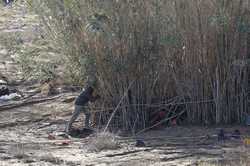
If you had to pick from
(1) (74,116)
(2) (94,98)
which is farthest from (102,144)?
(2) (94,98)

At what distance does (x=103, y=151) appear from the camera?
29.6 ft

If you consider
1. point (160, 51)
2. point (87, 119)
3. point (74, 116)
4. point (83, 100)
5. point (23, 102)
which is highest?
point (160, 51)

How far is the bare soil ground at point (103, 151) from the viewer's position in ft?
26.9

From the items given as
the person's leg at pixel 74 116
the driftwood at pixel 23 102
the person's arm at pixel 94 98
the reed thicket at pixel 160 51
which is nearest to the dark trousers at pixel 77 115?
the person's leg at pixel 74 116

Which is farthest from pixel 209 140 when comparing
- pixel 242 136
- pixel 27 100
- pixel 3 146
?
pixel 27 100

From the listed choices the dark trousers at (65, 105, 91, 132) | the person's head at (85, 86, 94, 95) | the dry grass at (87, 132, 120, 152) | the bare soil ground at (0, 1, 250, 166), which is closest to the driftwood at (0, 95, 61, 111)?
the bare soil ground at (0, 1, 250, 166)

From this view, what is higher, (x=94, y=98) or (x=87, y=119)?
(x=94, y=98)

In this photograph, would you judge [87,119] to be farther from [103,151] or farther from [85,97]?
[103,151]

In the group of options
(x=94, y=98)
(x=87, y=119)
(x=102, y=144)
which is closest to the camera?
(x=102, y=144)

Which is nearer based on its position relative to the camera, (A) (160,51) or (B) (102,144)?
(B) (102,144)

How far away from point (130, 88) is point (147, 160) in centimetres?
274

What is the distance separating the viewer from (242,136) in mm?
9750

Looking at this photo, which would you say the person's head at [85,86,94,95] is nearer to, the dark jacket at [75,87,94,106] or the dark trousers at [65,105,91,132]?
the dark jacket at [75,87,94,106]

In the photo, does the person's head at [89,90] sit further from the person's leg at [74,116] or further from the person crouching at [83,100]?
the person's leg at [74,116]
